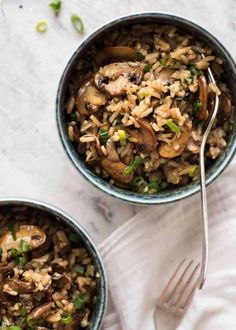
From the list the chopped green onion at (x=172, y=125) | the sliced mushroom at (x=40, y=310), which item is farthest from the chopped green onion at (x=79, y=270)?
the chopped green onion at (x=172, y=125)

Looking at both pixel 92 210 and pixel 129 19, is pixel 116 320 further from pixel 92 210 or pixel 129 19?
pixel 129 19

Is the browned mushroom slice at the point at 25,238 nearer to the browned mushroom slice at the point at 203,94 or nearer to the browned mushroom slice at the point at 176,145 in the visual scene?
the browned mushroom slice at the point at 176,145

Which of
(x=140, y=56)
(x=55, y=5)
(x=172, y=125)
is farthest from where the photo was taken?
(x=55, y=5)

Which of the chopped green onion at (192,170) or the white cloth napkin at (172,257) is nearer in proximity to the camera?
the chopped green onion at (192,170)

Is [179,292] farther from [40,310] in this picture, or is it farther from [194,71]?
[194,71]

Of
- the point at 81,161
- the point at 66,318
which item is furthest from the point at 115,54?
the point at 66,318

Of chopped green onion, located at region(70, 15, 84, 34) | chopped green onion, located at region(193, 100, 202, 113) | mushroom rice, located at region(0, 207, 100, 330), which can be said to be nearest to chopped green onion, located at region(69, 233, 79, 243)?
mushroom rice, located at region(0, 207, 100, 330)

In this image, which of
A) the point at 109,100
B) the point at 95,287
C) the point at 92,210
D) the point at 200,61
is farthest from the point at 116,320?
the point at 200,61
